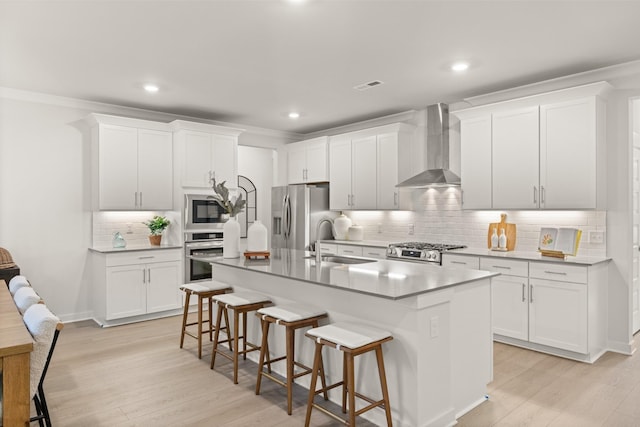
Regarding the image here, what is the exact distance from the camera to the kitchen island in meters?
2.46

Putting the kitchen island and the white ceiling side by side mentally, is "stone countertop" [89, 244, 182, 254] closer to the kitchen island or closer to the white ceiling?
the white ceiling

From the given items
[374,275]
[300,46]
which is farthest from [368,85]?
[374,275]

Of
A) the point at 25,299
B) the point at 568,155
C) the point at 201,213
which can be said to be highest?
the point at 568,155

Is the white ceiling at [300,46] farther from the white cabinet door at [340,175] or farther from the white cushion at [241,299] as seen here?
the white cushion at [241,299]

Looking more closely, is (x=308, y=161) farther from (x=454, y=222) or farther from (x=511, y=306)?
(x=511, y=306)

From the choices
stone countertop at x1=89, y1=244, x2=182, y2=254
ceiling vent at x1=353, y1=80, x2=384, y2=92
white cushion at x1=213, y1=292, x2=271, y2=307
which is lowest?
white cushion at x1=213, y1=292, x2=271, y2=307

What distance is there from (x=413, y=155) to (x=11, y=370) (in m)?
4.99

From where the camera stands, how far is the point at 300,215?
646 centimetres

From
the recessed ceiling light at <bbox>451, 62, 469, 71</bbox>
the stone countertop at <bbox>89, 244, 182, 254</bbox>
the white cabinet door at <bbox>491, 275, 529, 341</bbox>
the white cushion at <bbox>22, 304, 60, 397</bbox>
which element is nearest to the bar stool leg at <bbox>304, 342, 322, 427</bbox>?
the white cushion at <bbox>22, 304, 60, 397</bbox>

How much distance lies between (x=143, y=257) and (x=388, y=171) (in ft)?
11.0

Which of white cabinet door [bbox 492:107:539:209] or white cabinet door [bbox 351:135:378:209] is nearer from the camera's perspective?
white cabinet door [bbox 492:107:539:209]

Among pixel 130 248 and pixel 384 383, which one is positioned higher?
pixel 130 248

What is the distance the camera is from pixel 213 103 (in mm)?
5289

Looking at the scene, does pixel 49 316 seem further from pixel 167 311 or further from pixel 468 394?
pixel 167 311
